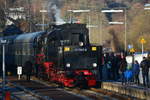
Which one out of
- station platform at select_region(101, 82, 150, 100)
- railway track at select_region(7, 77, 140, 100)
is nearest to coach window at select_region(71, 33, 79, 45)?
railway track at select_region(7, 77, 140, 100)

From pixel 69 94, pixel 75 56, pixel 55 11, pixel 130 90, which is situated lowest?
pixel 69 94

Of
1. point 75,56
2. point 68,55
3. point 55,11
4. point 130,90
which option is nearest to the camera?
point 130,90

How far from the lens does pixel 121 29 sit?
312 feet

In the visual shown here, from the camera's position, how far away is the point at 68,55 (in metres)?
28.5

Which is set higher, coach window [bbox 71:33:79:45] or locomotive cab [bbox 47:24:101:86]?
coach window [bbox 71:33:79:45]

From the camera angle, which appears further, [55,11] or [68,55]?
[55,11]

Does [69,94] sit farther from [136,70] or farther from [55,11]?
[55,11]

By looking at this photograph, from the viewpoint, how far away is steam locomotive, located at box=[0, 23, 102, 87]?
92.6 ft

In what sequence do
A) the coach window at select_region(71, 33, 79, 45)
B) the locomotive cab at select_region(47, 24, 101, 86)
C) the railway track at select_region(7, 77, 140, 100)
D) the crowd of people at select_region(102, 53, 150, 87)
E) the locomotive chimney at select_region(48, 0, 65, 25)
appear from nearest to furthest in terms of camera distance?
1. the railway track at select_region(7, 77, 140, 100)
2. the crowd of people at select_region(102, 53, 150, 87)
3. the locomotive cab at select_region(47, 24, 101, 86)
4. the coach window at select_region(71, 33, 79, 45)
5. the locomotive chimney at select_region(48, 0, 65, 25)

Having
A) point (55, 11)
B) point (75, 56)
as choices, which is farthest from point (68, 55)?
point (55, 11)

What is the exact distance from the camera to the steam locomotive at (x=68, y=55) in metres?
28.2

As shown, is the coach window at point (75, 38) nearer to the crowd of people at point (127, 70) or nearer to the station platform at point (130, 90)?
the crowd of people at point (127, 70)

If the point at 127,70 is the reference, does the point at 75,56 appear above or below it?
above

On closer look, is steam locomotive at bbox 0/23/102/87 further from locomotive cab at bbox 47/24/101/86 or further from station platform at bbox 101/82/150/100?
station platform at bbox 101/82/150/100
